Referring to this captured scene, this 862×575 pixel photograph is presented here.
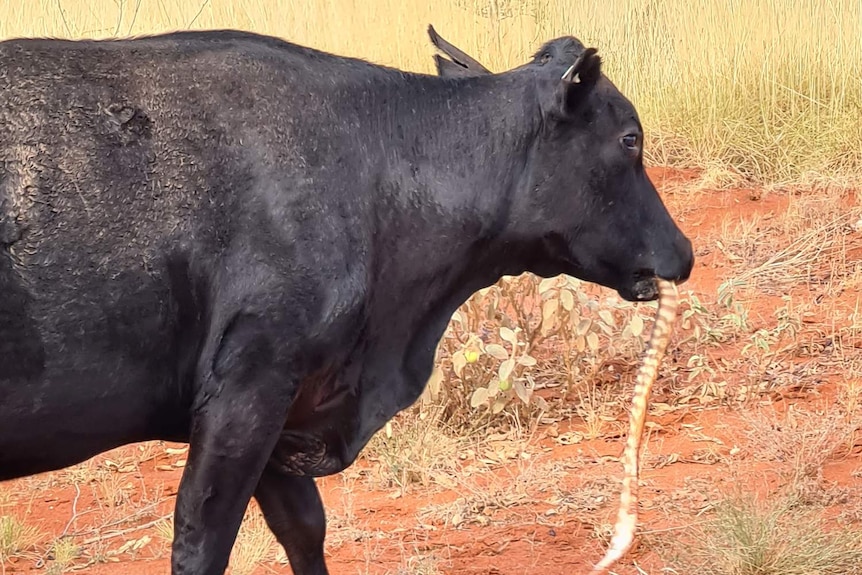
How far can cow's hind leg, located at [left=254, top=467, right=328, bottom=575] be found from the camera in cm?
419

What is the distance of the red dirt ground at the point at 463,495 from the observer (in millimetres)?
5109

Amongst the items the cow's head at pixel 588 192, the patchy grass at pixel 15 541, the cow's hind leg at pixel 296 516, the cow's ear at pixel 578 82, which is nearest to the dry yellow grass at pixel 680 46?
the patchy grass at pixel 15 541

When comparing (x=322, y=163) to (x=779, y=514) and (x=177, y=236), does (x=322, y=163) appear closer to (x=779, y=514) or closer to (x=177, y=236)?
(x=177, y=236)

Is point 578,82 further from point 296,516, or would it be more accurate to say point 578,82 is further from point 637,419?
point 296,516

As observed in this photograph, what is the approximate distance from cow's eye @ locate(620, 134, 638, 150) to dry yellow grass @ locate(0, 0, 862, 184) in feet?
17.9

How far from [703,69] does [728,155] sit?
2.30 ft

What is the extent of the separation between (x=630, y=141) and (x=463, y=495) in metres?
2.16

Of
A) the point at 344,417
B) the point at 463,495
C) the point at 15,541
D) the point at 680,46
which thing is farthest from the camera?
the point at 680,46

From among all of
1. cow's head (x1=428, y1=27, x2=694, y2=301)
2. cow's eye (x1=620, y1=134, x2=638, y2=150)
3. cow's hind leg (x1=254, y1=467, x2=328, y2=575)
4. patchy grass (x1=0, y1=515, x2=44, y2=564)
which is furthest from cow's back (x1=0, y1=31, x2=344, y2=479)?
patchy grass (x1=0, y1=515, x2=44, y2=564)

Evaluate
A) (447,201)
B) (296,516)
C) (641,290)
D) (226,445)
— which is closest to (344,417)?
(226,445)

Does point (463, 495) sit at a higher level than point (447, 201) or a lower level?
lower

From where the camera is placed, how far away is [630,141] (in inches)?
156

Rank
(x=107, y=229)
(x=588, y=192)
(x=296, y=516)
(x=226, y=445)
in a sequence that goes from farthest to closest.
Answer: (x=296, y=516)
(x=588, y=192)
(x=226, y=445)
(x=107, y=229)

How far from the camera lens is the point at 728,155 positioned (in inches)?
387
